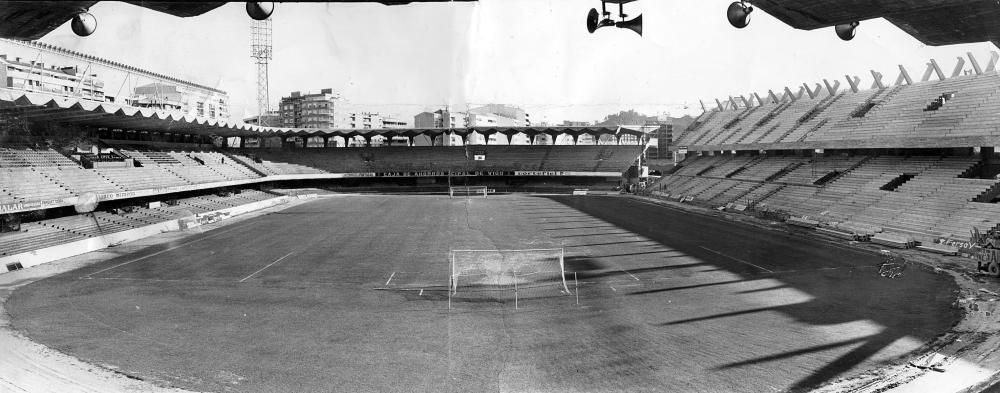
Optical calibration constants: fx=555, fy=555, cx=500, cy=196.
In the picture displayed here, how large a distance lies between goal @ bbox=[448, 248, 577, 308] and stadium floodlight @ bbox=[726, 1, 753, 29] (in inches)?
401

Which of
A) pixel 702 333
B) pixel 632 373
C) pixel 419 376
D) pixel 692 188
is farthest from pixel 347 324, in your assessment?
pixel 692 188

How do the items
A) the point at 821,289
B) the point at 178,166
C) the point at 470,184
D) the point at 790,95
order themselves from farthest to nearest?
the point at 470,184, the point at 790,95, the point at 178,166, the point at 821,289

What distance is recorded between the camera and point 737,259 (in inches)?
891

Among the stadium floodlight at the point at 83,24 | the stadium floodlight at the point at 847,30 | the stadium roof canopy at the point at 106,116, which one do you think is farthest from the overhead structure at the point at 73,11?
the stadium roof canopy at the point at 106,116

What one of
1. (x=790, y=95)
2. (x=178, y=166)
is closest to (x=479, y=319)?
(x=178, y=166)

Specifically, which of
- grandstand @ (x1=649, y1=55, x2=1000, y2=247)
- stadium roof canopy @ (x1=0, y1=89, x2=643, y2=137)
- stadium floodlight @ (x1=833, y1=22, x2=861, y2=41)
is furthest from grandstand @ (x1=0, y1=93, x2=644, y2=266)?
stadium floodlight @ (x1=833, y1=22, x2=861, y2=41)

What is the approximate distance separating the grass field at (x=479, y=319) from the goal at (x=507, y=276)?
0.60 m

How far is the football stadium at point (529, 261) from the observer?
10031 mm

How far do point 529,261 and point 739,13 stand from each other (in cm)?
1623

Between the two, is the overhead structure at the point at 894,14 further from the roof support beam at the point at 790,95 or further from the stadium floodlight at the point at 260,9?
the roof support beam at the point at 790,95

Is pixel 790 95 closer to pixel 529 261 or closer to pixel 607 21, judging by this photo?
pixel 529 261

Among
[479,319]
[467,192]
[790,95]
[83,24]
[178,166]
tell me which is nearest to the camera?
[83,24]

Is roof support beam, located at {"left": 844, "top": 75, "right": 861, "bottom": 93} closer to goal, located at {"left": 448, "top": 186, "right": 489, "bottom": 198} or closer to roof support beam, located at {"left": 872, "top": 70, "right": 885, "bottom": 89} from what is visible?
roof support beam, located at {"left": 872, "top": 70, "right": 885, "bottom": 89}

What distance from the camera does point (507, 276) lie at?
19516 mm
